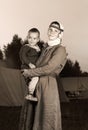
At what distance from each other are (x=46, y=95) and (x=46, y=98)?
0.02m

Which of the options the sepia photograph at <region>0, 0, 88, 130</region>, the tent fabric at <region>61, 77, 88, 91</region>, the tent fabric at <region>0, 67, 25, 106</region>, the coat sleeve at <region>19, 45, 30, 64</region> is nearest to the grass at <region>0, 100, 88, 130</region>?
the sepia photograph at <region>0, 0, 88, 130</region>

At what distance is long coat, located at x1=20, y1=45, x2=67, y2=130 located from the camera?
8.58 feet

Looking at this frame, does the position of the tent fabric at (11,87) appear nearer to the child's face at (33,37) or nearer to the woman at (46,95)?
the child's face at (33,37)

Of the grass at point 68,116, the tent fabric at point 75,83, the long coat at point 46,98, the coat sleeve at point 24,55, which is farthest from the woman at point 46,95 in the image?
the tent fabric at point 75,83

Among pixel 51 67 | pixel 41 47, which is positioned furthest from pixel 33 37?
pixel 41 47

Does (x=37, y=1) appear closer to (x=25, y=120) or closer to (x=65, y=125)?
(x=65, y=125)

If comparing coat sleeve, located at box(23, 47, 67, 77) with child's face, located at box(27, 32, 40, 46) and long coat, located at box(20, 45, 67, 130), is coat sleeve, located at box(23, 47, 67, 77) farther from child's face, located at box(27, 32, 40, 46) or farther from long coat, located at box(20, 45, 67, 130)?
child's face, located at box(27, 32, 40, 46)

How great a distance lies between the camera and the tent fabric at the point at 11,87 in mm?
6211

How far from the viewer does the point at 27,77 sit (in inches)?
105

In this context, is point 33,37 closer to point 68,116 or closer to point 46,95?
point 46,95

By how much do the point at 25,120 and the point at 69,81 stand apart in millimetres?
4602

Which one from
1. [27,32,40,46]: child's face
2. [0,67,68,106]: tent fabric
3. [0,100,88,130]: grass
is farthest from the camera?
[0,67,68,106]: tent fabric

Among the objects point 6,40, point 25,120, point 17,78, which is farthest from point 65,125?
point 25,120

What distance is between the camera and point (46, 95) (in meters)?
2.62
